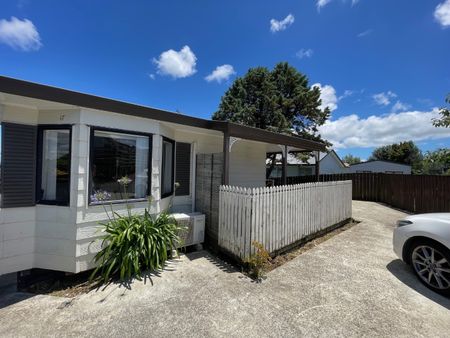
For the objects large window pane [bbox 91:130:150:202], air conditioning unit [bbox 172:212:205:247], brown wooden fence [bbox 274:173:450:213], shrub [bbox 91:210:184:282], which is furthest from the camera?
brown wooden fence [bbox 274:173:450:213]

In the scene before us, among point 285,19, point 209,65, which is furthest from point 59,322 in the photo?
point 209,65

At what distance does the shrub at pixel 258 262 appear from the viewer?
3.75 meters

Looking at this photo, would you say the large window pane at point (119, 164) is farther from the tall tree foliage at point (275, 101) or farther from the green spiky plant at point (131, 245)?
the tall tree foliage at point (275, 101)

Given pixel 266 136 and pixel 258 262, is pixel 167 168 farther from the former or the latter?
pixel 258 262

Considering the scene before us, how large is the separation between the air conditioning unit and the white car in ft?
13.0

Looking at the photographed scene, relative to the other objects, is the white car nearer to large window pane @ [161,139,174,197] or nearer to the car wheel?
the car wheel

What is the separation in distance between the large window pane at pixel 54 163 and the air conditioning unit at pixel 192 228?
7.48 ft

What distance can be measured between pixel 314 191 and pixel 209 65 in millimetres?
10956

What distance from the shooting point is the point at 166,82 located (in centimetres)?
1494

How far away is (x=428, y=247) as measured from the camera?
3.40 metres

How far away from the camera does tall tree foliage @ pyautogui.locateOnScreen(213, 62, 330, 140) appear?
727 inches

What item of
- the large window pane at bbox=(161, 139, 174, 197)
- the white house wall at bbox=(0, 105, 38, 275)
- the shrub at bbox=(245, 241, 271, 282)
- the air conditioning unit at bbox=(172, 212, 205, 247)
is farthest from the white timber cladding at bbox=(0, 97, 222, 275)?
the shrub at bbox=(245, 241, 271, 282)

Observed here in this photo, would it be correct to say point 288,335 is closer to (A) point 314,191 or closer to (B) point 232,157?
(A) point 314,191

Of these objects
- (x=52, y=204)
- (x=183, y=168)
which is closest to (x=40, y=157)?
(x=52, y=204)
